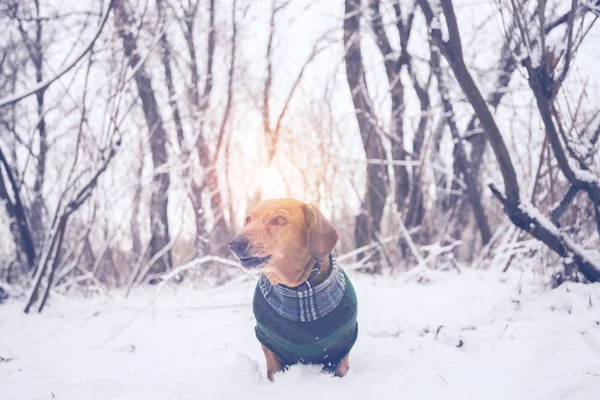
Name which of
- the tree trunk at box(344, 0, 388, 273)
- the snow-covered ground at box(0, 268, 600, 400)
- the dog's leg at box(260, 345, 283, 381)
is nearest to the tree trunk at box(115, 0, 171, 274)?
the tree trunk at box(344, 0, 388, 273)

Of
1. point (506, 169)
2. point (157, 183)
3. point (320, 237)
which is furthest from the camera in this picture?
point (157, 183)

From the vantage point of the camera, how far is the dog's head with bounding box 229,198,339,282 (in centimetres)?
225

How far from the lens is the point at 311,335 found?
7.13 ft

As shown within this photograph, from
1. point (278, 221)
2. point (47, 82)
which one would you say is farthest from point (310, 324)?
point (47, 82)

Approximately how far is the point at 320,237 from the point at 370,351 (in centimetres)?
95

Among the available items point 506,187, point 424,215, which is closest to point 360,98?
point 424,215

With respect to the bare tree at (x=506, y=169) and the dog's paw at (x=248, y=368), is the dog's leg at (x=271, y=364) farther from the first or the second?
the bare tree at (x=506, y=169)

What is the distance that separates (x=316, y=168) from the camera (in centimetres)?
645

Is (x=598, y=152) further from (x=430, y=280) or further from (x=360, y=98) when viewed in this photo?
(x=360, y=98)

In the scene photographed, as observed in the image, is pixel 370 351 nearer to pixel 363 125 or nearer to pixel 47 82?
pixel 47 82

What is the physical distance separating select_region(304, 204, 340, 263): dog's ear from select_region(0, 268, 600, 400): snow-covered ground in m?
0.65

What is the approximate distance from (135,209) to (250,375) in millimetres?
6850

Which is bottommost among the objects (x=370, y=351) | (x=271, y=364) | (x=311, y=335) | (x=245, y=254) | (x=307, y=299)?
(x=370, y=351)

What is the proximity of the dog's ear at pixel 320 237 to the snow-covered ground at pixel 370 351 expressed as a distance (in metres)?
0.65
